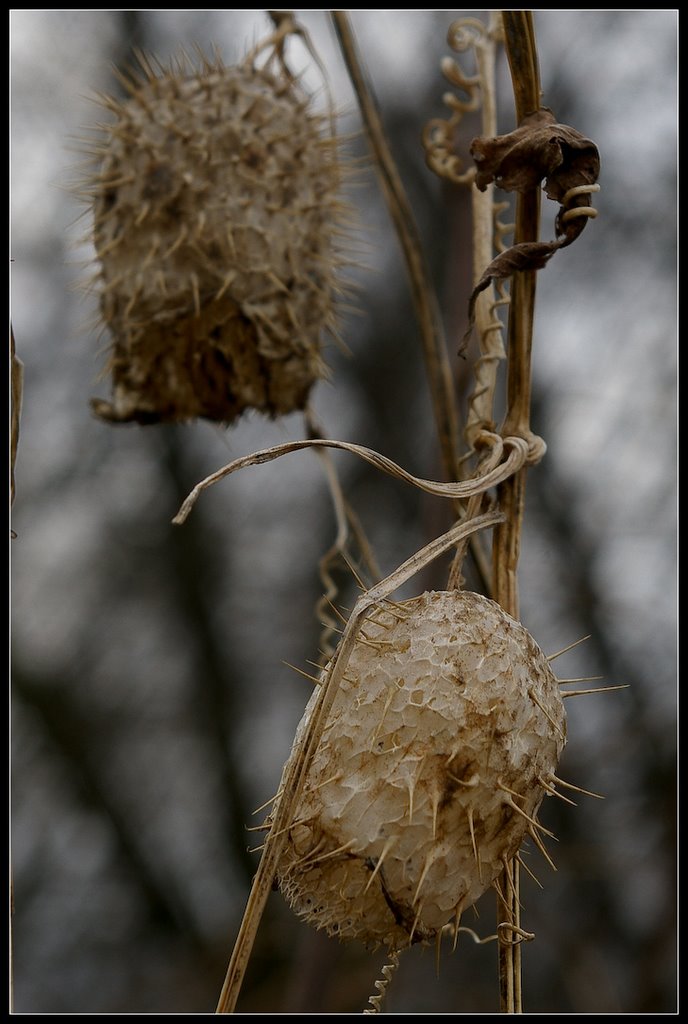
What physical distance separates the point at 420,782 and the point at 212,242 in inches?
27.5

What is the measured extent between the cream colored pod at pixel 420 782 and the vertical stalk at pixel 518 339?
6cm

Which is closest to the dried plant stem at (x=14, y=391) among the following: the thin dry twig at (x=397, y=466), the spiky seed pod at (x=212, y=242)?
the thin dry twig at (x=397, y=466)

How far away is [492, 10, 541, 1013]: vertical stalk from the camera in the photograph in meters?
0.71

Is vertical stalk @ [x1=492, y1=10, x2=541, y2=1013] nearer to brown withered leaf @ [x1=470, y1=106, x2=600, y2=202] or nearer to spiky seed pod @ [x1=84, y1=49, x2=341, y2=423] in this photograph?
brown withered leaf @ [x1=470, y1=106, x2=600, y2=202]

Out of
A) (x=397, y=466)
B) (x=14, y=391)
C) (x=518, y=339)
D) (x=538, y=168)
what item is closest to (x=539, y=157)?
(x=538, y=168)

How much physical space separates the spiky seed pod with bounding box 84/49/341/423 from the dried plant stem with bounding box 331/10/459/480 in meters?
0.10

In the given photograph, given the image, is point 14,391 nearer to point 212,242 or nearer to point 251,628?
point 212,242

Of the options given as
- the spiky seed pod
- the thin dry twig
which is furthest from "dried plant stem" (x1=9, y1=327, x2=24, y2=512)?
the spiky seed pod

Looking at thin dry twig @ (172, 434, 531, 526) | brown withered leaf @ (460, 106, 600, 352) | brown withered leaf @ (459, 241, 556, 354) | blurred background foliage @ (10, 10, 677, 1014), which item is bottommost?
blurred background foliage @ (10, 10, 677, 1014)

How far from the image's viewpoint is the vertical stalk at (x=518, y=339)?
708 mm

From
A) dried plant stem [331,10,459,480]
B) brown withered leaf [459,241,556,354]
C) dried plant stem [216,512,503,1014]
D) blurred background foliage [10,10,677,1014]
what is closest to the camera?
dried plant stem [216,512,503,1014]

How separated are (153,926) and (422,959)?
57.3 inches

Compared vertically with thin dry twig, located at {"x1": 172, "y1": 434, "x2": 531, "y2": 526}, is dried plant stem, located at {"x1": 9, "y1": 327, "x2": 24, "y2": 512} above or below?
above

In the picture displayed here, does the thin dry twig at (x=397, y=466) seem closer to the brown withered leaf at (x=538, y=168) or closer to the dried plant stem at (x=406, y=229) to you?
the brown withered leaf at (x=538, y=168)
